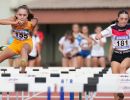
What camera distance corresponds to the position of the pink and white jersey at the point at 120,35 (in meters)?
10.7

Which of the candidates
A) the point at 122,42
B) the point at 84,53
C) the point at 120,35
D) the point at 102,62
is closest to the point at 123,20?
the point at 120,35

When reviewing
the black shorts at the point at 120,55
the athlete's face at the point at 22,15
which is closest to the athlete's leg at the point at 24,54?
the athlete's face at the point at 22,15

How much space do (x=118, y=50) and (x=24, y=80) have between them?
3.40m

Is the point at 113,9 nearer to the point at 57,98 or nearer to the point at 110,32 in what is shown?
the point at 57,98

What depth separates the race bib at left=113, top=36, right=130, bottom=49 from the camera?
10.7 meters

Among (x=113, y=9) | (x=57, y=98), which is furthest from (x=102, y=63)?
(x=113, y=9)

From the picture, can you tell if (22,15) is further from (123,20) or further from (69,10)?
(69,10)

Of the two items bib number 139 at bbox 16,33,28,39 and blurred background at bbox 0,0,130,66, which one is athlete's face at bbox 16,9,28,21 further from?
blurred background at bbox 0,0,130,66

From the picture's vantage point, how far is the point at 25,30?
11.1 m

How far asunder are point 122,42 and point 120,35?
0.45 feet

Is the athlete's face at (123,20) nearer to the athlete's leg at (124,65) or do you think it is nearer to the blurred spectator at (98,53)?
the athlete's leg at (124,65)

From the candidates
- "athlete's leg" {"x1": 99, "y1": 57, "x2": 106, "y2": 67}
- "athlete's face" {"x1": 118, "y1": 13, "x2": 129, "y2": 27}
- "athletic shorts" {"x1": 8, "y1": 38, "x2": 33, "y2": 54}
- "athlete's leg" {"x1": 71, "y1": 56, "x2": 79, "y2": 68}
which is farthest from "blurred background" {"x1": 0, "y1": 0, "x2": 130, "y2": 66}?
"athlete's face" {"x1": 118, "y1": 13, "x2": 129, "y2": 27}

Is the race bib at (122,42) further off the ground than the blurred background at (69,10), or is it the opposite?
the blurred background at (69,10)

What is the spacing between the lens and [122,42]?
10.7m
